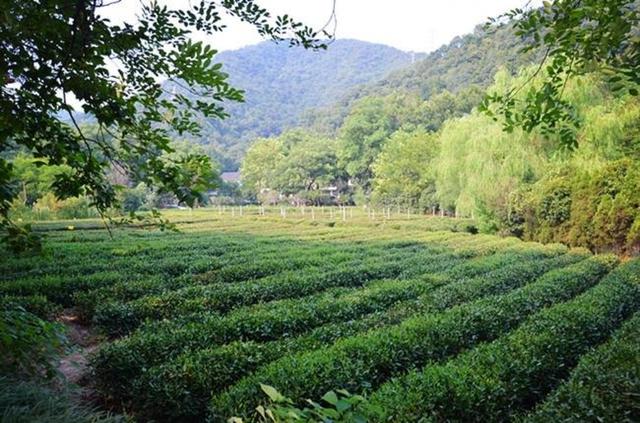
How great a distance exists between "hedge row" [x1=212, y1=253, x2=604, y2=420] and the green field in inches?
0.8

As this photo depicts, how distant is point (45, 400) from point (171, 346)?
2685 millimetres

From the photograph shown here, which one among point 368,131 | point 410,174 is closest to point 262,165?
point 368,131

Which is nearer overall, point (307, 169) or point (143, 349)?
point (143, 349)

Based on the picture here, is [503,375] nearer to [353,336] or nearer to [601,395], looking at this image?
[601,395]

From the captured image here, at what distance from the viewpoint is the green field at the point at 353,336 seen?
4320mm

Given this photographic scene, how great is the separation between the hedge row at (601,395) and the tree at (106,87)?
3515mm

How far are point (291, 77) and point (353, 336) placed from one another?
167925 millimetres

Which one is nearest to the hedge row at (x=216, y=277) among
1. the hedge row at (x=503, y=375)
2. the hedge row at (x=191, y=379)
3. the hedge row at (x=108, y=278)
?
the hedge row at (x=108, y=278)

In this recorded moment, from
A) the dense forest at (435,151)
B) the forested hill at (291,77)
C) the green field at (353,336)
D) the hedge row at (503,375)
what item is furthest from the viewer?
the forested hill at (291,77)

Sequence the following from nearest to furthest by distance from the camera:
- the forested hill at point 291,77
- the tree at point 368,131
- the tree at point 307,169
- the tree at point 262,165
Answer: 1. the tree at point 307,169
2. the tree at point 262,165
3. the tree at point 368,131
4. the forested hill at point 291,77

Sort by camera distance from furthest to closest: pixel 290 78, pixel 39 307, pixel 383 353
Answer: pixel 290 78
pixel 39 307
pixel 383 353

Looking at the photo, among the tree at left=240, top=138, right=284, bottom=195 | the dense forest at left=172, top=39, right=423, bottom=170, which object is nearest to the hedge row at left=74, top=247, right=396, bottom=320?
the tree at left=240, top=138, right=284, bottom=195

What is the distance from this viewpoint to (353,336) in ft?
20.6

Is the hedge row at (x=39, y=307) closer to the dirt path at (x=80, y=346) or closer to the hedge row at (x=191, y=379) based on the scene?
the dirt path at (x=80, y=346)
